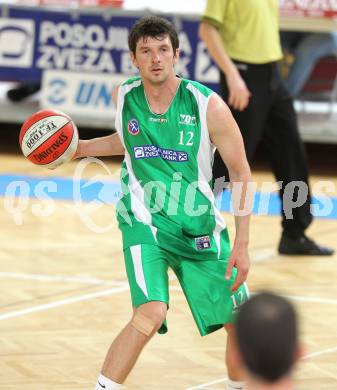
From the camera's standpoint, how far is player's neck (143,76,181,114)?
200 inches

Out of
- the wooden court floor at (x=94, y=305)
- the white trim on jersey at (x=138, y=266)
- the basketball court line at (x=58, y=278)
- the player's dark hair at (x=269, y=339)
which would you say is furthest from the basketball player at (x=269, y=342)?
the basketball court line at (x=58, y=278)

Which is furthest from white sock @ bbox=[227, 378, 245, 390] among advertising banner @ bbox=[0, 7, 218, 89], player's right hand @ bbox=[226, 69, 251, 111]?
advertising banner @ bbox=[0, 7, 218, 89]

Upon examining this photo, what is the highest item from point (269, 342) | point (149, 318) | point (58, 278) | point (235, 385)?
point (269, 342)

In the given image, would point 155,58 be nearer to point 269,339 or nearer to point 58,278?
point 269,339

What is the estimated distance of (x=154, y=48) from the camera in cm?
499

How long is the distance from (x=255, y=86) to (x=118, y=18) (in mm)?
4190

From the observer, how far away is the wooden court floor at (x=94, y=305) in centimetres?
572

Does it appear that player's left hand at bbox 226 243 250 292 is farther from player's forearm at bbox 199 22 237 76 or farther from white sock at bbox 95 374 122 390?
player's forearm at bbox 199 22 237 76

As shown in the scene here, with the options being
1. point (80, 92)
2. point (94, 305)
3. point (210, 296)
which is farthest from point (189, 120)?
point (80, 92)

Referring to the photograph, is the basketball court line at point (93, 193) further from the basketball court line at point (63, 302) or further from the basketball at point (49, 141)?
the basketball at point (49, 141)

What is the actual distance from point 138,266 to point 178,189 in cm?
36

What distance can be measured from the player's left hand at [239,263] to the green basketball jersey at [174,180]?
130 mm

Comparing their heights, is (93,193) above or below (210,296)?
below

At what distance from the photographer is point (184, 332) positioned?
21.2ft
